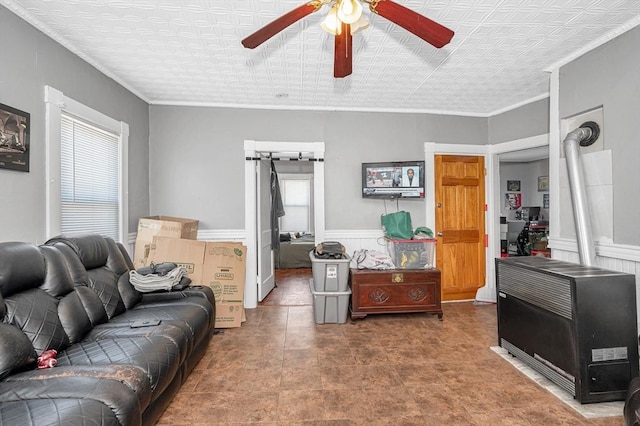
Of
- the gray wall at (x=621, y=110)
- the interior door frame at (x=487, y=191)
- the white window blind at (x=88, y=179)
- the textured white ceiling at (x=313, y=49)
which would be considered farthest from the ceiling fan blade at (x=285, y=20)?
the interior door frame at (x=487, y=191)

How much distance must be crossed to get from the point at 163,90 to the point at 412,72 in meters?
2.76

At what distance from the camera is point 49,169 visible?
2.32 meters

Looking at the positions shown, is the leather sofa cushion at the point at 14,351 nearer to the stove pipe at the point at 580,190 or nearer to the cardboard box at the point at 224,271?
the cardboard box at the point at 224,271

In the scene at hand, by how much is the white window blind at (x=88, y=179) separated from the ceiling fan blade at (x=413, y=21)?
2.66 m

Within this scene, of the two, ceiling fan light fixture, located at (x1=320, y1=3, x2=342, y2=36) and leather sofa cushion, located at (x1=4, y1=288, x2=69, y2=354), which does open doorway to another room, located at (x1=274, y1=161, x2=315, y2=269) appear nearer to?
leather sofa cushion, located at (x1=4, y1=288, x2=69, y2=354)

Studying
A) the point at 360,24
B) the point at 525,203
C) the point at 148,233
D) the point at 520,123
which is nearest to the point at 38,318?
the point at 148,233

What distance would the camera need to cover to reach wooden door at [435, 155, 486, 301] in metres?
4.20

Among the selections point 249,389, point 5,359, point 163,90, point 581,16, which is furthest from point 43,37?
point 581,16

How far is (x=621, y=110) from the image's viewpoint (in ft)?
7.58

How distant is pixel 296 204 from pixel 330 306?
534 centimetres

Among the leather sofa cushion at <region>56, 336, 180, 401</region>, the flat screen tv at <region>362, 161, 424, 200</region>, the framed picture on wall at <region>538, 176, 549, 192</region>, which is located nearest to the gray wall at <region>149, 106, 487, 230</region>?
the flat screen tv at <region>362, 161, 424, 200</region>

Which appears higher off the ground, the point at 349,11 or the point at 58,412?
the point at 349,11

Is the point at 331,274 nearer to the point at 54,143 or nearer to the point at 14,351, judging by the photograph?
the point at 14,351

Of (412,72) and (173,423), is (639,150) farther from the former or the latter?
(173,423)
